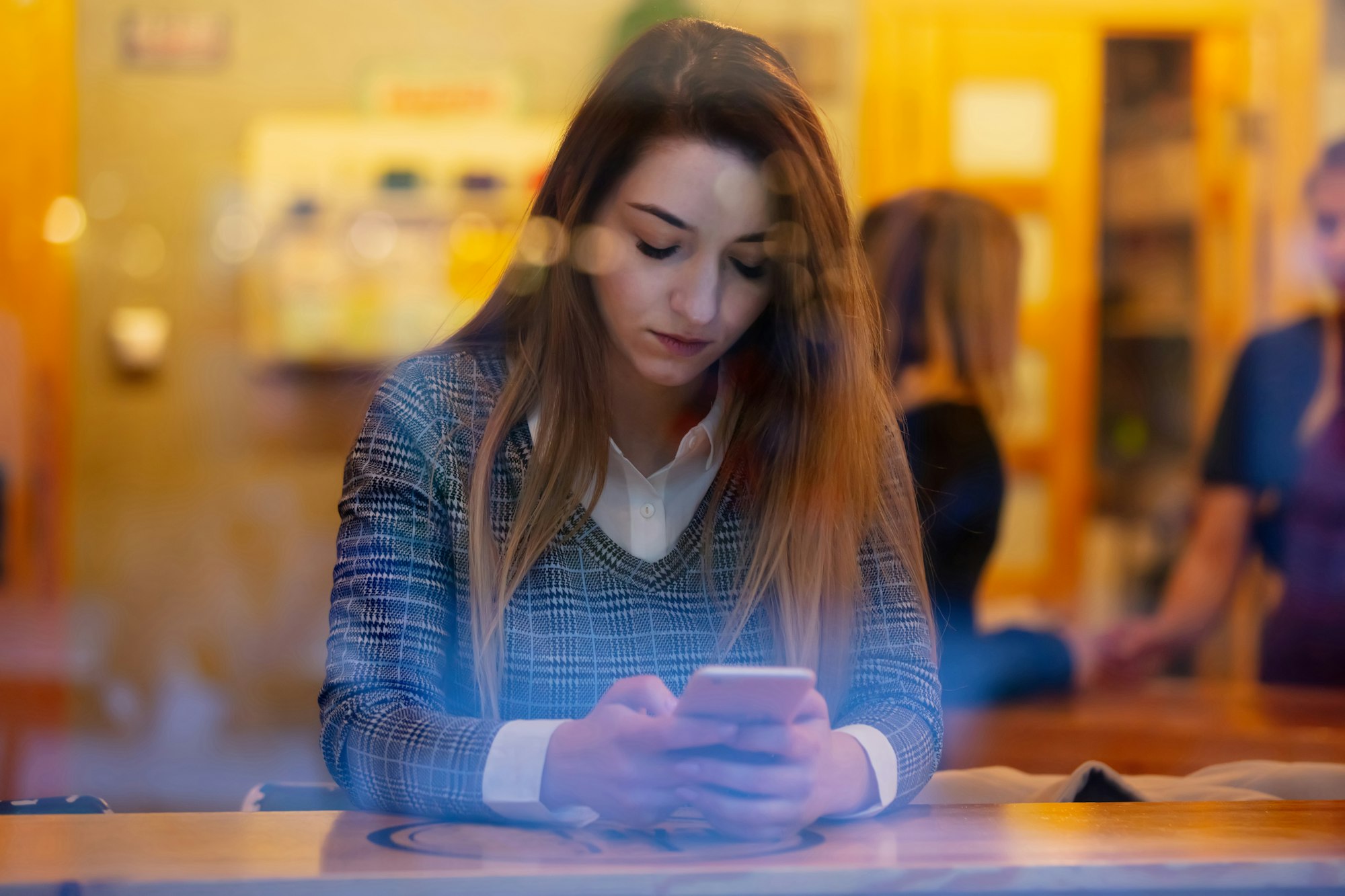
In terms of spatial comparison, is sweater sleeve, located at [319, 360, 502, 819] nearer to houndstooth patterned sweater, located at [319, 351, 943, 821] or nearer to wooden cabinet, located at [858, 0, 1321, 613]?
houndstooth patterned sweater, located at [319, 351, 943, 821]

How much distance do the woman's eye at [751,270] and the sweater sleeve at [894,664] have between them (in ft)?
0.68

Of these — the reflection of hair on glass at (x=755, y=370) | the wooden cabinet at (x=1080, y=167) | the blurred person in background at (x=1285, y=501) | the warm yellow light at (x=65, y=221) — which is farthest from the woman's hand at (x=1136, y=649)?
the warm yellow light at (x=65, y=221)

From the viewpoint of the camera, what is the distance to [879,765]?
84 cm

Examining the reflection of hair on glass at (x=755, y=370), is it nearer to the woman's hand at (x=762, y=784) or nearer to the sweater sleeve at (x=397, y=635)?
the sweater sleeve at (x=397, y=635)

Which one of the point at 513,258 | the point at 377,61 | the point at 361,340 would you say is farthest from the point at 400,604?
the point at 377,61

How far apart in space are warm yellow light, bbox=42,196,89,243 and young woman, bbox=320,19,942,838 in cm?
190

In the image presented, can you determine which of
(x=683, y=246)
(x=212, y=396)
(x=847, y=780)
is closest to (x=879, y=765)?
(x=847, y=780)

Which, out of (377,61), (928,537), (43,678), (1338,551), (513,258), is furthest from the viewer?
(377,61)

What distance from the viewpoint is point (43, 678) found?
2482 millimetres

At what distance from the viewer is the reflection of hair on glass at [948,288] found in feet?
5.57

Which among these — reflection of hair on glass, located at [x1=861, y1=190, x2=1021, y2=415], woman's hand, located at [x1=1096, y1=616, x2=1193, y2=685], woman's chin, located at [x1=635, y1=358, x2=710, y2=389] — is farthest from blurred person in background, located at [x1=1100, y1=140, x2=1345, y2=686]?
woman's chin, located at [x1=635, y1=358, x2=710, y2=389]

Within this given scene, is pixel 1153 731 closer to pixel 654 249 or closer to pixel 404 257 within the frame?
pixel 654 249

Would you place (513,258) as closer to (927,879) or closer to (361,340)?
(927,879)

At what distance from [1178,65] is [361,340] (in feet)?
5.96
